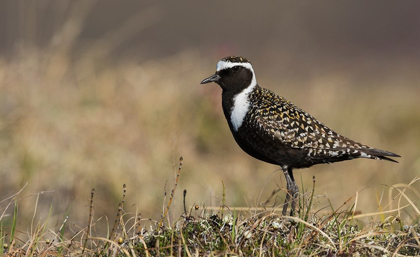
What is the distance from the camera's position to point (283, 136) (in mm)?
4758

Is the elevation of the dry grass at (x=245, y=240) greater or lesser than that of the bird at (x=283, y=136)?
lesser

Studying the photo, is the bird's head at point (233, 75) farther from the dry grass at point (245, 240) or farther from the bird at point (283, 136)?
the dry grass at point (245, 240)

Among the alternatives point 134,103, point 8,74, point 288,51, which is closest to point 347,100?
point 288,51

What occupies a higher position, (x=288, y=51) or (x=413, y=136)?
(x=288, y=51)

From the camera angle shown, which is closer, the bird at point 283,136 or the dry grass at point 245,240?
the dry grass at point 245,240

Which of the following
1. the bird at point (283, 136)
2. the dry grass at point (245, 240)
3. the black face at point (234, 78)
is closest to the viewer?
the dry grass at point (245, 240)

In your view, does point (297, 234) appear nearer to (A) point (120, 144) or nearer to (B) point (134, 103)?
(A) point (120, 144)

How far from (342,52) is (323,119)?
304 inches

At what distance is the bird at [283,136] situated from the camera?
15.5 ft

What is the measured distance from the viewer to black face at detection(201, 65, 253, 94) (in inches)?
199

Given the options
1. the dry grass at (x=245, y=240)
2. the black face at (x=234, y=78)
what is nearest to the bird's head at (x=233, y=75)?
the black face at (x=234, y=78)

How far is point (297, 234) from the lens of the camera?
11.5ft

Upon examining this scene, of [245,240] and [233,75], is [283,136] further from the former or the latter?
[245,240]

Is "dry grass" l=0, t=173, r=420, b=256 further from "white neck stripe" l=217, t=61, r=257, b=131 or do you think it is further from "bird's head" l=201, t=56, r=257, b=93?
"bird's head" l=201, t=56, r=257, b=93
